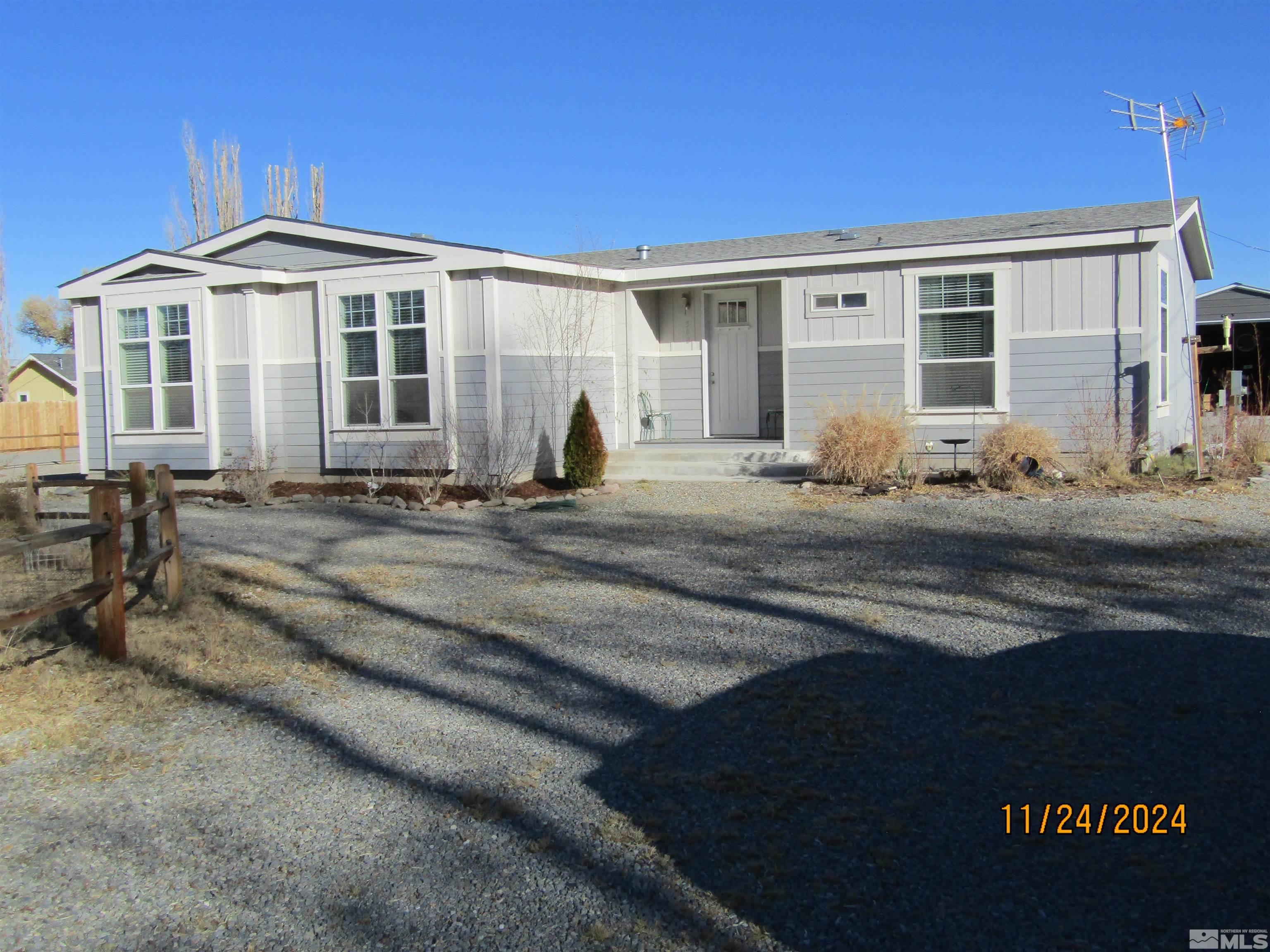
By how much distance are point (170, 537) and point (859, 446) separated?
7.71m

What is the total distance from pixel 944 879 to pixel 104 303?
49.7 feet

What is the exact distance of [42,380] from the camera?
4856cm

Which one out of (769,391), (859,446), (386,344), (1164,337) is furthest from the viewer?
(769,391)

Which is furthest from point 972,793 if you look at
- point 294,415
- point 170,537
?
point 294,415

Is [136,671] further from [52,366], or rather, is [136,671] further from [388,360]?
[52,366]

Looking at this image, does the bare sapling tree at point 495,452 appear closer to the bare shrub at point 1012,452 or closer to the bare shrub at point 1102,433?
the bare shrub at point 1012,452

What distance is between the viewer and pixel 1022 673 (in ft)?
17.5

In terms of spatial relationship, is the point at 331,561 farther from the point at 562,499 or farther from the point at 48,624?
the point at 562,499

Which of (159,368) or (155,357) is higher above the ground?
(155,357)

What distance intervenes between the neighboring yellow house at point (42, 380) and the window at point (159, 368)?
3648cm

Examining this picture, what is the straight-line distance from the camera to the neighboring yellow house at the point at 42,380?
157ft

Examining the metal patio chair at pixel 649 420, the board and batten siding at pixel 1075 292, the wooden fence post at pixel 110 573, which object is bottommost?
the wooden fence post at pixel 110 573

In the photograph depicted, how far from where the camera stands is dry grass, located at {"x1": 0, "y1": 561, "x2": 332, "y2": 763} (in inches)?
203
